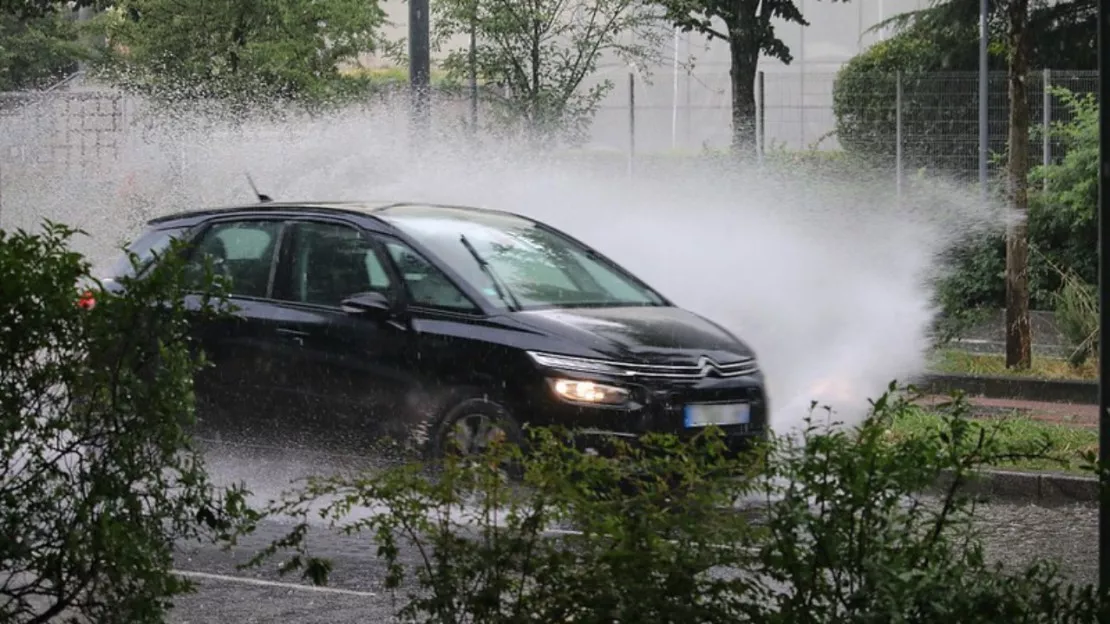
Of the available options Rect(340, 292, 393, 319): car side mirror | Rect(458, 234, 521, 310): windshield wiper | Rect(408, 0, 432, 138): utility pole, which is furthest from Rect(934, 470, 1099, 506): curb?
Rect(408, 0, 432, 138): utility pole

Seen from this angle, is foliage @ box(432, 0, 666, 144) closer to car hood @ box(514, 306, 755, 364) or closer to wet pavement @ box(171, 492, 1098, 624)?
car hood @ box(514, 306, 755, 364)

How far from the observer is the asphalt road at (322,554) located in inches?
271

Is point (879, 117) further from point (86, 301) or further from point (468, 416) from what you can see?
point (86, 301)

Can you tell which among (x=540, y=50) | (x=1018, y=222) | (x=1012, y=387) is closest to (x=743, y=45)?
(x=540, y=50)

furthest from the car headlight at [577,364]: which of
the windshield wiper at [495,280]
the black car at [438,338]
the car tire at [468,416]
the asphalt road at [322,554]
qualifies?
the asphalt road at [322,554]

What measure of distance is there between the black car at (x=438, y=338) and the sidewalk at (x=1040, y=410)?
132 inches

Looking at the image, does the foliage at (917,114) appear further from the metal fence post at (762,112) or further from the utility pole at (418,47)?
the utility pole at (418,47)

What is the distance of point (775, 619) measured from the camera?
387 cm

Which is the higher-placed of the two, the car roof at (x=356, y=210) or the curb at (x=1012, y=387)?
the car roof at (x=356, y=210)

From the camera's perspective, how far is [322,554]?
7992 millimetres

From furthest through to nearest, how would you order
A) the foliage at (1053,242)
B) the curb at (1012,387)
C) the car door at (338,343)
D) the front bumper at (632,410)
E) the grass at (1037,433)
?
the foliage at (1053,242) → the curb at (1012,387) → the grass at (1037,433) → the car door at (338,343) → the front bumper at (632,410)

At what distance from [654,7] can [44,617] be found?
19.7 metres

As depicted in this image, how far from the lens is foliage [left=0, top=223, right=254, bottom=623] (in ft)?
14.8

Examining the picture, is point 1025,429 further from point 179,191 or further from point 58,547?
point 179,191
